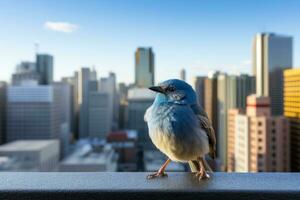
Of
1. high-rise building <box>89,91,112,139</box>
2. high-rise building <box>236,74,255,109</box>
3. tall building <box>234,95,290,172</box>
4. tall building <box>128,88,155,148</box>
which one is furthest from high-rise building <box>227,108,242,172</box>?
high-rise building <box>89,91,112,139</box>

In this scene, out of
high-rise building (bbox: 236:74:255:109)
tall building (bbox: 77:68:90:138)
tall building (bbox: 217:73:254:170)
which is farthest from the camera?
tall building (bbox: 77:68:90:138)

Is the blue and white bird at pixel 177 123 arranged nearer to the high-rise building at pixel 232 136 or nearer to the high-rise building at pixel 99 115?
the high-rise building at pixel 232 136

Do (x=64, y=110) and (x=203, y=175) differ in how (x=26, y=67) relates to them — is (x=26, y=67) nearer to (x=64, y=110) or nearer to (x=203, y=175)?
(x=64, y=110)

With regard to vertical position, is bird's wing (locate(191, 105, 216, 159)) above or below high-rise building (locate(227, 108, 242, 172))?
above

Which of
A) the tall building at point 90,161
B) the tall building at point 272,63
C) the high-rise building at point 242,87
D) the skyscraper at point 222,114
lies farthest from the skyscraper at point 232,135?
the tall building at point 272,63

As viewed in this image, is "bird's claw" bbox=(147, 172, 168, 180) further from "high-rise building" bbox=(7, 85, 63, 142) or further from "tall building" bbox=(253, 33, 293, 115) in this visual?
"high-rise building" bbox=(7, 85, 63, 142)

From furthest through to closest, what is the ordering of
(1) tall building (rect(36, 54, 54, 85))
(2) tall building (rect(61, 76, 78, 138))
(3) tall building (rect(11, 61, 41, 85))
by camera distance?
(1) tall building (rect(36, 54, 54, 85)) → (2) tall building (rect(61, 76, 78, 138)) → (3) tall building (rect(11, 61, 41, 85))

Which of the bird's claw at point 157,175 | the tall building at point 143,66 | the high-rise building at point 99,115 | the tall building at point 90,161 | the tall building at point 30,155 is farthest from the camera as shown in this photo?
the tall building at point 143,66
